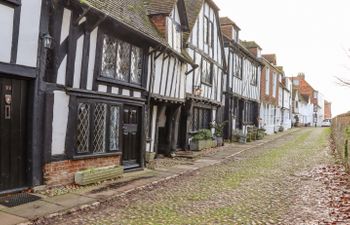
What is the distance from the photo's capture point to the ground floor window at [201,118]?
19.4 metres

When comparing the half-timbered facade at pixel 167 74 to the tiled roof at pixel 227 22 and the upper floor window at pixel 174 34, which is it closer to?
the upper floor window at pixel 174 34

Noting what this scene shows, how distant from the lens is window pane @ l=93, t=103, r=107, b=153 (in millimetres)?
9777

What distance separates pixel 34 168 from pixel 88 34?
369 cm

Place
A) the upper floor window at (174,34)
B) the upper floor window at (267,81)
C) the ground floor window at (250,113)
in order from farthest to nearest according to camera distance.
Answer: the upper floor window at (267,81) → the ground floor window at (250,113) → the upper floor window at (174,34)

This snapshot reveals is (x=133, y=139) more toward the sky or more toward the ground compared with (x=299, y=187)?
more toward the sky

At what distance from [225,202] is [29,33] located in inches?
219

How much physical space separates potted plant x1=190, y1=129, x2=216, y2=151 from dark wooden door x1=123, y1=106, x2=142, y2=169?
6435 millimetres

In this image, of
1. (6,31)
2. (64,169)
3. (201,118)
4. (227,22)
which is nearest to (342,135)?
(201,118)

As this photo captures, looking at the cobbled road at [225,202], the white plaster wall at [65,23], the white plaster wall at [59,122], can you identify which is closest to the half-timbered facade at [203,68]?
the cobbled road at [225,202]

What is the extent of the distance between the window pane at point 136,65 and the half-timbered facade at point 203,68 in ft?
17.0

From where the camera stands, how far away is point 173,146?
1625 cm

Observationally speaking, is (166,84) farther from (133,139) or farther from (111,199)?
(111,199)

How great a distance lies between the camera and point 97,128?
9.85m

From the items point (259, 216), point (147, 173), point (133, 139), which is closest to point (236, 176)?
point (147, 173)
